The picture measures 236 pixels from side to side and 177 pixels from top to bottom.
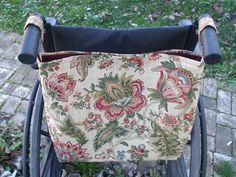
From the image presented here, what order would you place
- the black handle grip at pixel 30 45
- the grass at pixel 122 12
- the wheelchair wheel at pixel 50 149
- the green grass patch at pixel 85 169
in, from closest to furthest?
the black handle grip at pixel 30 45, the wheelchair wheel at pixel 50 149, the green grass patch at pixel 85 169, the grass at pixel 122 12

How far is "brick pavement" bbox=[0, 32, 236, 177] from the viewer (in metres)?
2.44

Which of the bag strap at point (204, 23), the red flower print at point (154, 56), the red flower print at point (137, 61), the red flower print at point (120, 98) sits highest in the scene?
the bag strap at point (204, 23)

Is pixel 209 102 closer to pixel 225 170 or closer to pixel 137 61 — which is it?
pixel 225 170

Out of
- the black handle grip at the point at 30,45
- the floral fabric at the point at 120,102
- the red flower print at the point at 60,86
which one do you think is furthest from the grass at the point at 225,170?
the black handle grip at the point at 30,45

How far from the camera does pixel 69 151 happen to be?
4.81ft

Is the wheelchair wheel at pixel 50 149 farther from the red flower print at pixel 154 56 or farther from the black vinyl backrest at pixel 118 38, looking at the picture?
the red flower print at pixel 154 56

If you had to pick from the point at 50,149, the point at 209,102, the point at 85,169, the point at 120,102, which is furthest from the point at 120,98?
the point at 209,102

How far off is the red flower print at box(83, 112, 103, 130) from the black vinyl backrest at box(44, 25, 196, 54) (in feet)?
0.81

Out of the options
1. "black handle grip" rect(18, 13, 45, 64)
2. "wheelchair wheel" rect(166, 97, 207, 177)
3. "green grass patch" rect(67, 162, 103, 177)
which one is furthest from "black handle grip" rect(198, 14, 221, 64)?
"green grass patch" rect(67, 162, 103, 177)

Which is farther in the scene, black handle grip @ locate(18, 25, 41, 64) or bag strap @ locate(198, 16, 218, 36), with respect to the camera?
bag strap @ locate(198, 16, 218, 36)

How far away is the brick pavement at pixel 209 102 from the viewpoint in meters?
2.44

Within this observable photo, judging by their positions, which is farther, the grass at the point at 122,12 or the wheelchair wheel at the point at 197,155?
the grass at the point at 122,12

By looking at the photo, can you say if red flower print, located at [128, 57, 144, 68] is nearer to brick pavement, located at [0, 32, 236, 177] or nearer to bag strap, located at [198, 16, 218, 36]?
bag strap, located at [198, 16, 218, 36]

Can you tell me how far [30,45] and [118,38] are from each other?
1.06 ft
